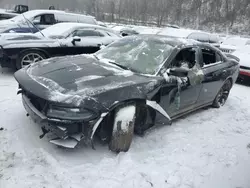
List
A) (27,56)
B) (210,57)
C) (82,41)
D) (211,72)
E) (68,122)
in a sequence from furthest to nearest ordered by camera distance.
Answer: (82,41) → (27,56) → (210,57) → (211,72) → (68,122)

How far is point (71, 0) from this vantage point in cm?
5862

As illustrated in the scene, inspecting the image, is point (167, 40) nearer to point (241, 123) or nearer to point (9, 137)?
point (241, 123)

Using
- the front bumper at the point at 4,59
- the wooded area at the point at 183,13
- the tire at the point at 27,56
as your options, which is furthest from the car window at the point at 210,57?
the wooded area at the point at 183,13

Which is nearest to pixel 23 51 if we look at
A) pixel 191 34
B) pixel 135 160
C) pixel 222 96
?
pixel 135 160

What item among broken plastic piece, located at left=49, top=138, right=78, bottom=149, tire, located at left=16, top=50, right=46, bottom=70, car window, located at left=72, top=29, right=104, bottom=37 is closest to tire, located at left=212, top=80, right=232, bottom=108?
broken plastic piece, located at left=49, top=138, right=78, bottom=149

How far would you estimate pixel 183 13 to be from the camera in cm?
3759

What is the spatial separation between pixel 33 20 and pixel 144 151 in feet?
25.4

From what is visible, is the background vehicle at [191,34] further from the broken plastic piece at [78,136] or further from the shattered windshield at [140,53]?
the broken plastic piece at [78,136]

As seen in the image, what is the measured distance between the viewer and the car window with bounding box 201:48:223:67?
448 centimetres

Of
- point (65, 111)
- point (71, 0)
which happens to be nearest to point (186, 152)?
point (65, 111)

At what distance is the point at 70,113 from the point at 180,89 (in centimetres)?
187

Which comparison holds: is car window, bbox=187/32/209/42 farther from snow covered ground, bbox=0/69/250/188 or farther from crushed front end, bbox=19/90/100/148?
crushed front end, bbox=19/90/100/148

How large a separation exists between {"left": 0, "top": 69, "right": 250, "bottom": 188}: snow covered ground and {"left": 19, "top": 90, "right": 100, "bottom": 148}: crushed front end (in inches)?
13.4

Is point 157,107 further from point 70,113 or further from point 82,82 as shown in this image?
point 70,113
